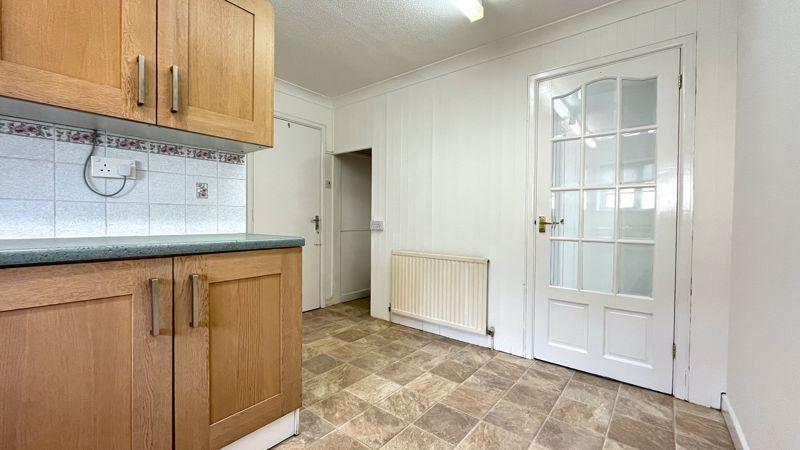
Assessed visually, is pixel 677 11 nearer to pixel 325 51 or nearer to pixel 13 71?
pixel 325 51

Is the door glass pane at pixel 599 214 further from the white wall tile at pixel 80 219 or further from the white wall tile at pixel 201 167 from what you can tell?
the white wall tile at pixel 80 219

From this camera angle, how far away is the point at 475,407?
5.87 ft

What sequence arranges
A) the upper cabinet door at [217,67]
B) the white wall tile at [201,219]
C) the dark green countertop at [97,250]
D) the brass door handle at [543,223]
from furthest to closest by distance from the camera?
the brass door handle at [543,223]
the white wall tile at [201,219]
the upper cabinet door at [217,67]
the dark green countertop at [97,250]

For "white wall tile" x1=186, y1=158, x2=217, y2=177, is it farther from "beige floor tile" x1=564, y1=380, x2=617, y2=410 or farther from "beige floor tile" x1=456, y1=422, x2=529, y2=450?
"beige floor tile" x1=564, y1=380, x2=617, y2=410

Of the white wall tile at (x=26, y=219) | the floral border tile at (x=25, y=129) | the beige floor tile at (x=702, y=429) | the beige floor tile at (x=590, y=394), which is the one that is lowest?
the beige floor tile at (x=590, y=394)

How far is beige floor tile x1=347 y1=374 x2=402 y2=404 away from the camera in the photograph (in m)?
1.88

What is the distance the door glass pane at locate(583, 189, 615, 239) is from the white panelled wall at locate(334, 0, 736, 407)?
0.41 metres

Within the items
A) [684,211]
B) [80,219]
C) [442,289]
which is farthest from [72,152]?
[684,211]

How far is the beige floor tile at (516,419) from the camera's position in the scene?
1588 millimetres

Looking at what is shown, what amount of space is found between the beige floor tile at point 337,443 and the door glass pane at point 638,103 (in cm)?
243

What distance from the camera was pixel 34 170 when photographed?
1204mm

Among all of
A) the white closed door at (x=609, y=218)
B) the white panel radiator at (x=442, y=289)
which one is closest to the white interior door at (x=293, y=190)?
the white panel radiator at (x=442, y=289)

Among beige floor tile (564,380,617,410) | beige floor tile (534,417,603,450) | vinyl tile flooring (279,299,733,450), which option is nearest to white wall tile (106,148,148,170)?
vinyl tile flooring (279,299,733,450)

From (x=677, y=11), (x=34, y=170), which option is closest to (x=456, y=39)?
(x=677, y=11)
